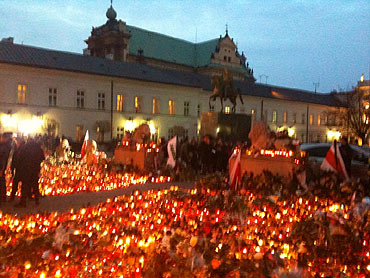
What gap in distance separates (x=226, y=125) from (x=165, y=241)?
2072cm

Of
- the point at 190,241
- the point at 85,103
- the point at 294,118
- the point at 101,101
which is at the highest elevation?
the point at 101,101

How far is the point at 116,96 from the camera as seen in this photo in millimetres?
41438

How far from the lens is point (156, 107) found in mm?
44688

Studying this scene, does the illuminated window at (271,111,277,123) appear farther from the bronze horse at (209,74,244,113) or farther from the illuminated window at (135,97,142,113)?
the bronze horse at (209,74,244,113)

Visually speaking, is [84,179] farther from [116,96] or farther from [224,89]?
[116,96]

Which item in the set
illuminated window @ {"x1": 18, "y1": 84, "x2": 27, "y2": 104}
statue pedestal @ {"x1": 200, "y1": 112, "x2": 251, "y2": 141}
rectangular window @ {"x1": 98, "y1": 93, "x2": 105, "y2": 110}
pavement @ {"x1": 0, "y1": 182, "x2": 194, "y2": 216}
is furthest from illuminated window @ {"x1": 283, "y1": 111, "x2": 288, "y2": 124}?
pavement @ {"x1": 0, "y1": 182, "x2": 194, "y2": 216}

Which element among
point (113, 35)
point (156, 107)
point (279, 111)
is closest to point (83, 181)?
point (156, 107)

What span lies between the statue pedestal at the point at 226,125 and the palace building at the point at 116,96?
14.7 m

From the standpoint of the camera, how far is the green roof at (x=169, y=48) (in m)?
63.8

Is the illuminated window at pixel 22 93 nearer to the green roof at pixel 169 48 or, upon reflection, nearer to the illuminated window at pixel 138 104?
the illuminated window at pixel 138 104

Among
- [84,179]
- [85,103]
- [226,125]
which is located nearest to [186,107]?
[85,103]

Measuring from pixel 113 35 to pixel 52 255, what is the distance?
5774cm

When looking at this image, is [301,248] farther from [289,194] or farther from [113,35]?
[113,35]

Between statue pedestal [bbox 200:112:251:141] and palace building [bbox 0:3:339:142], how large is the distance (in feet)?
48.2
